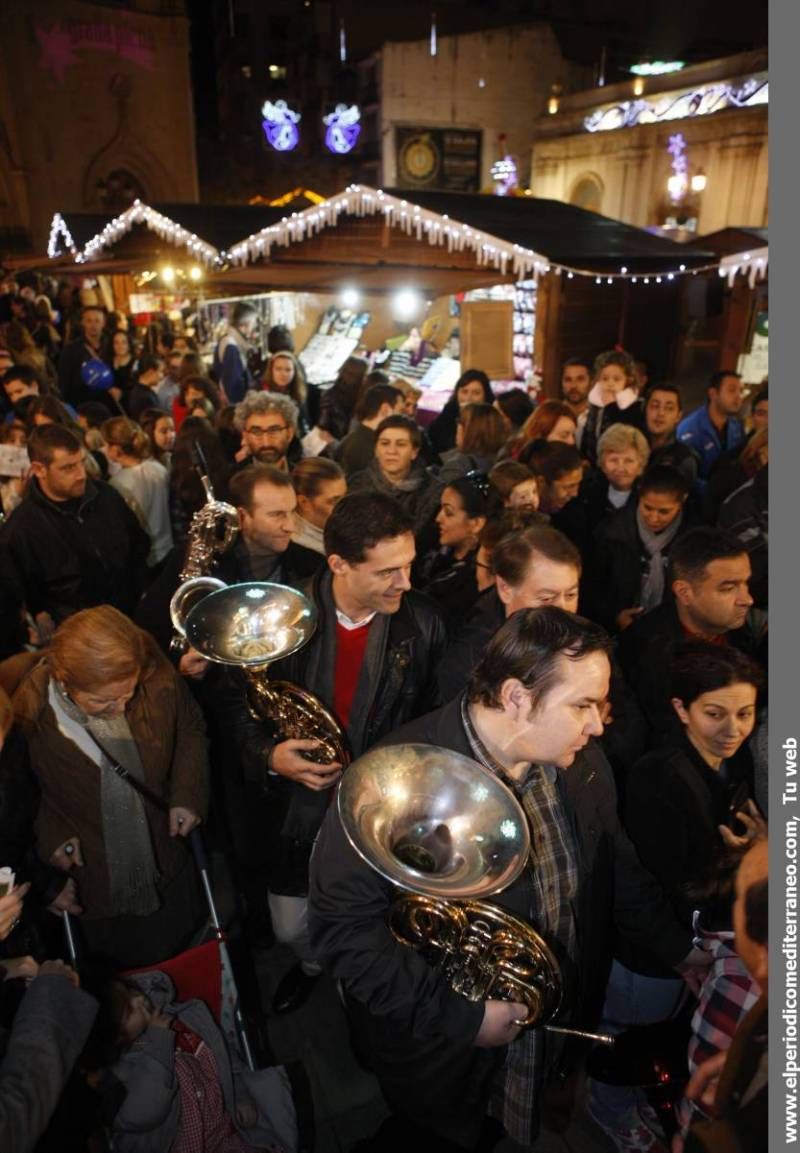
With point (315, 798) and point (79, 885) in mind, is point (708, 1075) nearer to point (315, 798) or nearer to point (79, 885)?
point (315, 798)

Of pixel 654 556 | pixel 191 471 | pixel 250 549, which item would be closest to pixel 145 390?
pixel 191 471

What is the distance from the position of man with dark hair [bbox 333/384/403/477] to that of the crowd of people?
3.15 feet

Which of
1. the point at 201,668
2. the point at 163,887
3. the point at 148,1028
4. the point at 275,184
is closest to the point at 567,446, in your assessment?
the point at 201,668

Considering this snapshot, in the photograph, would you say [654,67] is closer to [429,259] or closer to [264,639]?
[429,259]

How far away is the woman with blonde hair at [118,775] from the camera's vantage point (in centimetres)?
282

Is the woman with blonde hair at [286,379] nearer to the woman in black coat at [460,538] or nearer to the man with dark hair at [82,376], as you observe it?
the man with dark hair at [82,376]

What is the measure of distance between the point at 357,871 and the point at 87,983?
4.01 ft

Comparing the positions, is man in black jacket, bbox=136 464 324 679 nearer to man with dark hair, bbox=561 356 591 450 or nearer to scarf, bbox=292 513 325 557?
scarf, bbox=292 513 325 557

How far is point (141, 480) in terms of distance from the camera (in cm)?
559

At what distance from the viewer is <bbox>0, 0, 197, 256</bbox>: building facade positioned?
2093 cm

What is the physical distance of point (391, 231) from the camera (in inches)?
325

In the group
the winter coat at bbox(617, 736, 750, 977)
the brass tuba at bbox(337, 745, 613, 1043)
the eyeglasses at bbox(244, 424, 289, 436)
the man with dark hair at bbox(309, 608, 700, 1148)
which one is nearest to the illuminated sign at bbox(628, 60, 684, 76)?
the eyeglasses at bbox(244, 424, 289, 436)

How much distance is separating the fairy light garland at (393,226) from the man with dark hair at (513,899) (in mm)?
5536

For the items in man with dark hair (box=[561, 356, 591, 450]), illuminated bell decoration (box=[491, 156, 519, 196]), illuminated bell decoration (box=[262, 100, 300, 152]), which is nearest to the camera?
man with dark hair (box=[561, 356, 591, 450])
